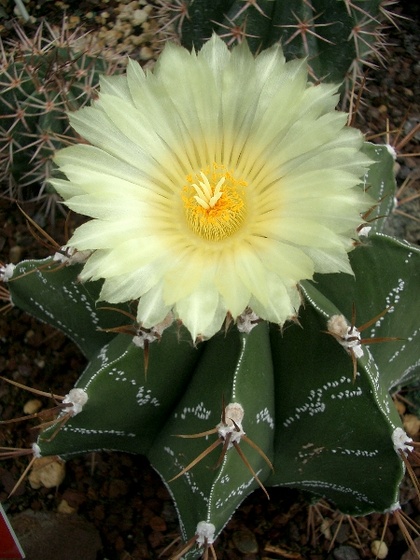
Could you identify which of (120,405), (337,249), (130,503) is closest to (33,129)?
(120,405)

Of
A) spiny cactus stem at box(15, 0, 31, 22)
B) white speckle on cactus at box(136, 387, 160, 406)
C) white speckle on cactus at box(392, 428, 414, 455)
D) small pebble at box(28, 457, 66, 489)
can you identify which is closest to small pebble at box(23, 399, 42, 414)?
small pebble at box(28, 457, 66, 489)

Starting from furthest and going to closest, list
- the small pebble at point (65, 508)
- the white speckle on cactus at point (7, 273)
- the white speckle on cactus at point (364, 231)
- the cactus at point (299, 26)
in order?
the small pebble at point (65, 508) → the cactus at point (299, 26) → the white speckle on cactus at point (7, 273) → the white speckle on cactus at point (364, 231)

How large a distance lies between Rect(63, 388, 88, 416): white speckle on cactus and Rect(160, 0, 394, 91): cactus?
0.65 meters

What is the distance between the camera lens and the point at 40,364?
147 cm

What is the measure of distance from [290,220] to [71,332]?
23.0 inches

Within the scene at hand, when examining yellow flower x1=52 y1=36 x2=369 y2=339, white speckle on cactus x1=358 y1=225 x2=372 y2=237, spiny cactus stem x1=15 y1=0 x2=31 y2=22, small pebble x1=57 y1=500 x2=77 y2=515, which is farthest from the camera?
spiny cactus stem x1=15 y1=0 x2=31 y2=22

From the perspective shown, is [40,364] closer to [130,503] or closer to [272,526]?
[130,503]

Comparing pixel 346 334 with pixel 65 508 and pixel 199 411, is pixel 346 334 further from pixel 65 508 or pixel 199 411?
pixel 65 508

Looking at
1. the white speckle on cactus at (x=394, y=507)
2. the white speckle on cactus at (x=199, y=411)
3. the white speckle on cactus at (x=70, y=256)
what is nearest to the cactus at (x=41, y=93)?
the white speckle on cactus at (x=70, y=256)

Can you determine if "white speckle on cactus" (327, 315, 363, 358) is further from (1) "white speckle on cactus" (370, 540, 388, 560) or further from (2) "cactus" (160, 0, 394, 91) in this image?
(1) "white speckle on cactus" (370, 540, 388, 560)

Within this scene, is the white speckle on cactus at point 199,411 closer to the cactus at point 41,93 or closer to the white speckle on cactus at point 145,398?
the white speckle on cactus at point 145,398

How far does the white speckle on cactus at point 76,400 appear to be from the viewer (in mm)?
906

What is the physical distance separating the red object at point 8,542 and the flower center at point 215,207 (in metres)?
0.50

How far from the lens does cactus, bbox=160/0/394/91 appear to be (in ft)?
3.95
